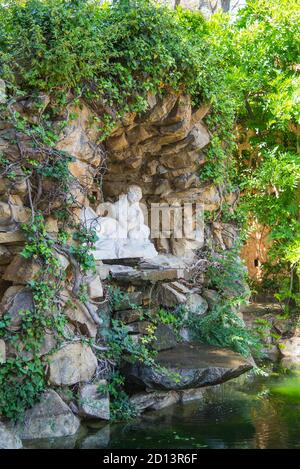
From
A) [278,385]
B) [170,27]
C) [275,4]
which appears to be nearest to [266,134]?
[275,4]

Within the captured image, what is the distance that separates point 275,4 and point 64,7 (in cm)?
519

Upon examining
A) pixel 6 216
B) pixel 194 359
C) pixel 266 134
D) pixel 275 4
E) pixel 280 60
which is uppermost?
pixel 275 4

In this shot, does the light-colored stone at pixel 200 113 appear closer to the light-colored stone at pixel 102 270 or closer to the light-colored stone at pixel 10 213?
the light-colored stone at pixel 102 270

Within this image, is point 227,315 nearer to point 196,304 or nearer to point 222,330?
point 222,330

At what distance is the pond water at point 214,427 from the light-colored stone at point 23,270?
1.55 meters

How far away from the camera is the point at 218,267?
820 cm

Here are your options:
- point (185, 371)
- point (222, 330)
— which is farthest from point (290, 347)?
point (185, 371)

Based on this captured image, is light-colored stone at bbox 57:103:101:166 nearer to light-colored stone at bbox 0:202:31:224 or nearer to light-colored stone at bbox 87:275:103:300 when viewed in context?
light-colored stone at bbox 0:202:31:224

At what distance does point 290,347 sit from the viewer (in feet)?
28.3

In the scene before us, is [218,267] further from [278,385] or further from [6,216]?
[6,216]

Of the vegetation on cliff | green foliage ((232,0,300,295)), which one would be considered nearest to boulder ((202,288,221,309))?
the vegetation on cliff

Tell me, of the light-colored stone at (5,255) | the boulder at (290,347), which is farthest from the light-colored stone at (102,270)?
the boulder at (290,347)

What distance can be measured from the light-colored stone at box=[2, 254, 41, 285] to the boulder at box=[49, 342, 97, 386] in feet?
2.66

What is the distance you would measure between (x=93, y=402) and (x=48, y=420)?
55 centimetres
